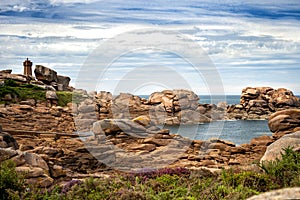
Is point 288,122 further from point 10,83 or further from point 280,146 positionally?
point 10,83

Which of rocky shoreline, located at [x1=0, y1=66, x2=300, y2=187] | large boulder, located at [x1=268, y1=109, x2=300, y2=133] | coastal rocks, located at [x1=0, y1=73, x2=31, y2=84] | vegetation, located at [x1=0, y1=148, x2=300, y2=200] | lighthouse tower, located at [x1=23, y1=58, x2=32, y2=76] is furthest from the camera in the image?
lighthouse tower, located at [x1=23, y1=58, x2=32, y2=76]

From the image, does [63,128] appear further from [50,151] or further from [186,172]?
[186,172]

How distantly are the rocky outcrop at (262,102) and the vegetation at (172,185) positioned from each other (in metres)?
70.9

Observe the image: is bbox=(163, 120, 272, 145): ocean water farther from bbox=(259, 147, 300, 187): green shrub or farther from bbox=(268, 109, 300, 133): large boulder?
bbox=(259, 147, 300, 187): green shrub

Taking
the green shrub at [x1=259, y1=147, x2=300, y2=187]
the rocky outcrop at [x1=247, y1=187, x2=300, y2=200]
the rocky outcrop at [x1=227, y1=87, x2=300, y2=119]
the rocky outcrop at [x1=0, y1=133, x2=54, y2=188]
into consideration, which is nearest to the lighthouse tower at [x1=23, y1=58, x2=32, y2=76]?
the rocky outcrop at [x1=227, y1=87, x2=300, y2=119]

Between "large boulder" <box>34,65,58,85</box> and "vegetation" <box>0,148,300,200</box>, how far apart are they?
49108mm

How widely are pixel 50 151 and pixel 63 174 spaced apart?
2.82m

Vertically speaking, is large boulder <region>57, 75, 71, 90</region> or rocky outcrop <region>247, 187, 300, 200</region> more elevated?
large boulder <region>57, 75, 71, 90</region>

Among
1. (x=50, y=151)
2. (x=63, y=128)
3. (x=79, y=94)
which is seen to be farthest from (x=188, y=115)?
(x=50, y=151)

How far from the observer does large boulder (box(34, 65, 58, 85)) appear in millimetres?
58062

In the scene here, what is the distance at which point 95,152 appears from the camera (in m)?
16.5

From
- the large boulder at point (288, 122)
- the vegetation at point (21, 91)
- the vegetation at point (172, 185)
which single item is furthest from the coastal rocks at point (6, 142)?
the vegetation at point (21, 91)

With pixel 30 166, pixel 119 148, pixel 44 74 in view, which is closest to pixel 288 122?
pixel 119 148

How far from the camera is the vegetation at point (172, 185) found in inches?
328
